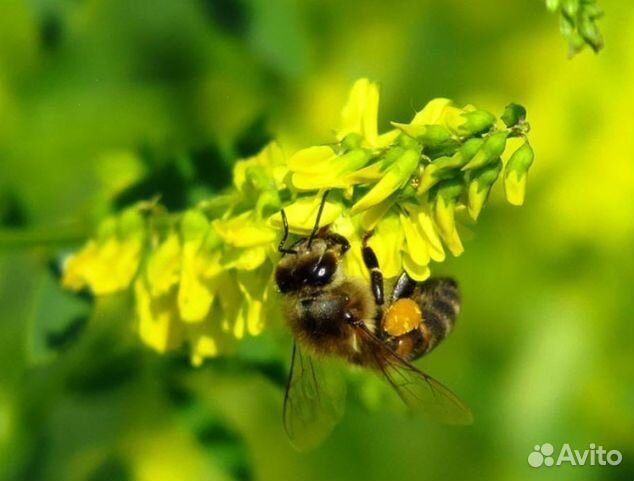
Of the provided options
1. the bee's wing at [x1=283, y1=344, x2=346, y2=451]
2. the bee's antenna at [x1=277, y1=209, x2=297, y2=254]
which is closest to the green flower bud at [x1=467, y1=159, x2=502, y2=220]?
the bee's antenna at [x1=277, y1=209, x2=297, y2=254]

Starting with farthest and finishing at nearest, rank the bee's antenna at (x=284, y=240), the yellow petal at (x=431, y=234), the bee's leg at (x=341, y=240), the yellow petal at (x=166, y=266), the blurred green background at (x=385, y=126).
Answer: the blurred green background at (x=385, y=126), the yellow petal at (x=166, y=266), the bee's leg at (x=341, y=240), the bee's antenna at (x=284, y=240), the yellow petal at (x=431, y=234)

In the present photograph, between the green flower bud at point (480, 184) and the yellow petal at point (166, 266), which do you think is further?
the yellow petal at point (166, 266)

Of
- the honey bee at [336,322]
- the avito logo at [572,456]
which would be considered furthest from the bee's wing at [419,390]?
the avito logo at [572,456]

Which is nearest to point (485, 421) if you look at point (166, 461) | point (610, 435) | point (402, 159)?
point (610, 435)

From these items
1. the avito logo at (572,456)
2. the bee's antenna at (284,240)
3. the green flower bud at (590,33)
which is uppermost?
the green flower bud at (590,33)

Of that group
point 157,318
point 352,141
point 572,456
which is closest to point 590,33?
point 352,141

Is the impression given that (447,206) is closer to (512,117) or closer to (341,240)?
(512,117)

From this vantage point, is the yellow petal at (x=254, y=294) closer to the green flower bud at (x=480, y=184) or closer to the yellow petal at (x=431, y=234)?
the yellow petal at (x=431, y=234)
